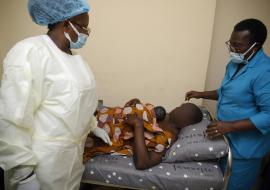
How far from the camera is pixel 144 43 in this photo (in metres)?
2.50

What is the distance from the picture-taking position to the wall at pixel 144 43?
2377mm

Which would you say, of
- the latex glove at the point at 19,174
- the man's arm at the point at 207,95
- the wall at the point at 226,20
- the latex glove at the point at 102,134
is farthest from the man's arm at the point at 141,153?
the wall at the point at 226,20

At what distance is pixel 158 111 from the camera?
2145mm

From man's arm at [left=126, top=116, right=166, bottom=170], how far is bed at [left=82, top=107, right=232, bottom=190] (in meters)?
0.04

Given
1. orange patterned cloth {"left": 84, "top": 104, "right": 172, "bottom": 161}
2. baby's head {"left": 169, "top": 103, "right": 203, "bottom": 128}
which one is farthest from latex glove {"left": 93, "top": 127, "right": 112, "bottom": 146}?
baby's head {"left": 169, "top": 103, "right": 203, "bottom": 128}

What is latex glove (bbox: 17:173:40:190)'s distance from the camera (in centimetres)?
117

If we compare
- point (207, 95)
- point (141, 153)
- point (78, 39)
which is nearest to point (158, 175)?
point (141, 153)

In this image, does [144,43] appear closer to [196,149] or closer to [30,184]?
[196,149]

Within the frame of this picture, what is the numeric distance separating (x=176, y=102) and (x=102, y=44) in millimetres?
992

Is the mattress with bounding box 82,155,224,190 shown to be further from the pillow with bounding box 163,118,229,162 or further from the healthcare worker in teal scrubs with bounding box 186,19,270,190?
the healthcare worker in teal scrubs with bounding box 186,19,270,190

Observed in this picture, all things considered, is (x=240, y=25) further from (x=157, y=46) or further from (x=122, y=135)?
(x=122, y=135)

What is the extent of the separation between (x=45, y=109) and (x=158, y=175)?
900mm

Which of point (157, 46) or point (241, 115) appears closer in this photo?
point (241, 115)

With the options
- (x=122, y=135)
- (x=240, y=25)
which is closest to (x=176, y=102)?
(x=122, y=135)
